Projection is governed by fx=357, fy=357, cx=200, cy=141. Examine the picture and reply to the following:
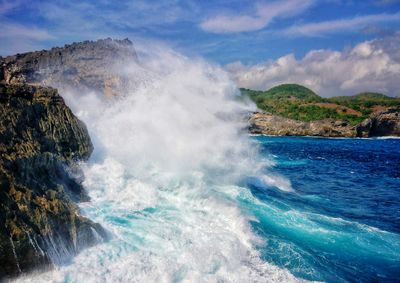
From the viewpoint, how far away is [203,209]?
15.6 m

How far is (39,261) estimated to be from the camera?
8.66 meters

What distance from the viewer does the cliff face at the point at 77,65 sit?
212 ft

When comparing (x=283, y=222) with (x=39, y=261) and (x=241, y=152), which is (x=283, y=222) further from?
(x=241, y=152)

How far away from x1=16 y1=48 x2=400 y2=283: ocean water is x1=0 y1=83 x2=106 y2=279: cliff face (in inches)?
20.3

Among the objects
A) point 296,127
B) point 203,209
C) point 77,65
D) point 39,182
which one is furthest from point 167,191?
point 296,127

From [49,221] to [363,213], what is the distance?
56.3ft

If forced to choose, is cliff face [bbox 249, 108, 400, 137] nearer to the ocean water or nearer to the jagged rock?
the jagged rock

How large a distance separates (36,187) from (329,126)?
105 meters

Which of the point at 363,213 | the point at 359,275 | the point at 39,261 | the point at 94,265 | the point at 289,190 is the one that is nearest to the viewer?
the point at 39,261

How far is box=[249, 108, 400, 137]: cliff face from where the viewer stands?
106 meters

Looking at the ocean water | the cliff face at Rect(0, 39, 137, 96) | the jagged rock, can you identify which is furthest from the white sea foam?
the jagged rock

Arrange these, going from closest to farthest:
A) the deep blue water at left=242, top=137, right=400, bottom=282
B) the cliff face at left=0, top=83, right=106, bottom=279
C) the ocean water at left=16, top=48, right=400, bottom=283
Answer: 1. the cliff face at left=0, top=83, right=106, bottom=279
2. the ocean water at left=16, top=48, right=400, bottom=283
3. the deep blue water at left=242, top=137, right=400, bottom=282

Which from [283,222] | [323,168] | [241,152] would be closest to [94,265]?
[283,222]

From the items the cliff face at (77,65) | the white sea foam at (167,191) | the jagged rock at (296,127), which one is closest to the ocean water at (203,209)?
the white sea foam at (167,191)
